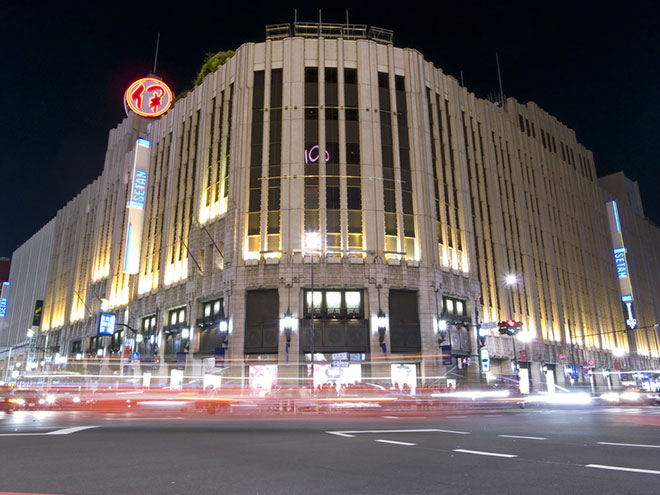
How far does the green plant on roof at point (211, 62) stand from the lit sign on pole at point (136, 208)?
10.6 m

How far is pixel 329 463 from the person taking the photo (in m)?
9.03

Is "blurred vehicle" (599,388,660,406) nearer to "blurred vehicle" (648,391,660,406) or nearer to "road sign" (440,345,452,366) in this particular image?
"blurred vehicle" (648,391,660,406)

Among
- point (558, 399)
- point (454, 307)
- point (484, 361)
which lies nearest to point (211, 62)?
point (454, 307)

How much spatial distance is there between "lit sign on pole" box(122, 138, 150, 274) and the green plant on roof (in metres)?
10.6

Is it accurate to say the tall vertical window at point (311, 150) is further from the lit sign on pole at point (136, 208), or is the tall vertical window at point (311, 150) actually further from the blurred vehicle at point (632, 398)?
the blurred vehicle at point (632, 398)

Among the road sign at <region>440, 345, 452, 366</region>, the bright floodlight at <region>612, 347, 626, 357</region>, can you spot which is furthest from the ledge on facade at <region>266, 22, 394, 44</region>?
the bright floodlight at <region>612, 347, 626, 357</region>

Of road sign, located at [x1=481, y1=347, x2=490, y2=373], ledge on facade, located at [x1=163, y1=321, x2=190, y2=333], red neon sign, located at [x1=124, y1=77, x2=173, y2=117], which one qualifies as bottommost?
road sign, located at [x1=481, y1=347, x2=490, y2=373]

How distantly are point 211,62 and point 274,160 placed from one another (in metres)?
21.2

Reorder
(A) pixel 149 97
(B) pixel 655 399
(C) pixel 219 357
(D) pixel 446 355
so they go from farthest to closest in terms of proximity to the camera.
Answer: (A) pixel 149 97 → (C) pixel 219 357 → (D) pixel 446 355 → (B) pixel 655 399

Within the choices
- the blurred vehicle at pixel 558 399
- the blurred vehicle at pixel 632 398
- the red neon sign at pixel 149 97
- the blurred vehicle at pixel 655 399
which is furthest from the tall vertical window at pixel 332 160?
the blurred vehicle at pixel 655 399

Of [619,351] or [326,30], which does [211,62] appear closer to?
[326,30]

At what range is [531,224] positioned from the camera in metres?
62.9

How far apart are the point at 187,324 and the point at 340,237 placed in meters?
16.6

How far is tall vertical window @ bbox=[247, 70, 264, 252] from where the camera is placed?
42.6 meters
